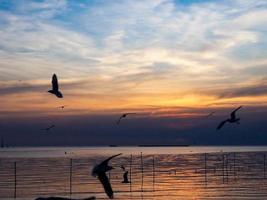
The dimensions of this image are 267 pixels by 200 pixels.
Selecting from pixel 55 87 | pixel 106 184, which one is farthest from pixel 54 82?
pixel 106 184

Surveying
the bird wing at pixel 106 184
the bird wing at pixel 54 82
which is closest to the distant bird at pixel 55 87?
the bird wing at pixel 54 82

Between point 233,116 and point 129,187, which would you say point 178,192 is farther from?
point 233,116

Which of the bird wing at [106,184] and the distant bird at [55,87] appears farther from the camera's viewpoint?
the distant bird at [55,87]

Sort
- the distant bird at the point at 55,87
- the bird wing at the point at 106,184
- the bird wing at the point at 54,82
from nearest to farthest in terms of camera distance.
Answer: the bird wing at the point at 106,184 < the distant bird at the point at 55,87 < the bird wing at the point at 54,82

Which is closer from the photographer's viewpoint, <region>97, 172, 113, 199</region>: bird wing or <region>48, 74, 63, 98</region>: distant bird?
<region>97, 172, 113, 199</region>: bird wing

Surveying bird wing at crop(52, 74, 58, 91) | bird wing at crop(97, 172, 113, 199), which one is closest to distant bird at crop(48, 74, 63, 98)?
bird wing at crop(52, 74, 58, 91)

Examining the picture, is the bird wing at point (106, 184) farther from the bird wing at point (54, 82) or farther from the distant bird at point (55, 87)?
the bird wing at point (54, 82)

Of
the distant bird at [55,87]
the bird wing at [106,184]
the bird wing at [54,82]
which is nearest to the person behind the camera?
the bird wing at [106,184]

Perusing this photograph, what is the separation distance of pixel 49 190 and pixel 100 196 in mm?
9109

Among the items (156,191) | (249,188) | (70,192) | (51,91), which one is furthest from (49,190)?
(51,91)

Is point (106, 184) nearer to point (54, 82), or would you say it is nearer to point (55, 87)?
point (55, 87)

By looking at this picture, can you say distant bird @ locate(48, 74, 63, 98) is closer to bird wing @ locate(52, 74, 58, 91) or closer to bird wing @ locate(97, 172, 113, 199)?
bird wing @ locate(52, 74, 58, 91)

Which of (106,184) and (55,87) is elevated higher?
(55,87)

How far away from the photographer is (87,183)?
2670 inches
